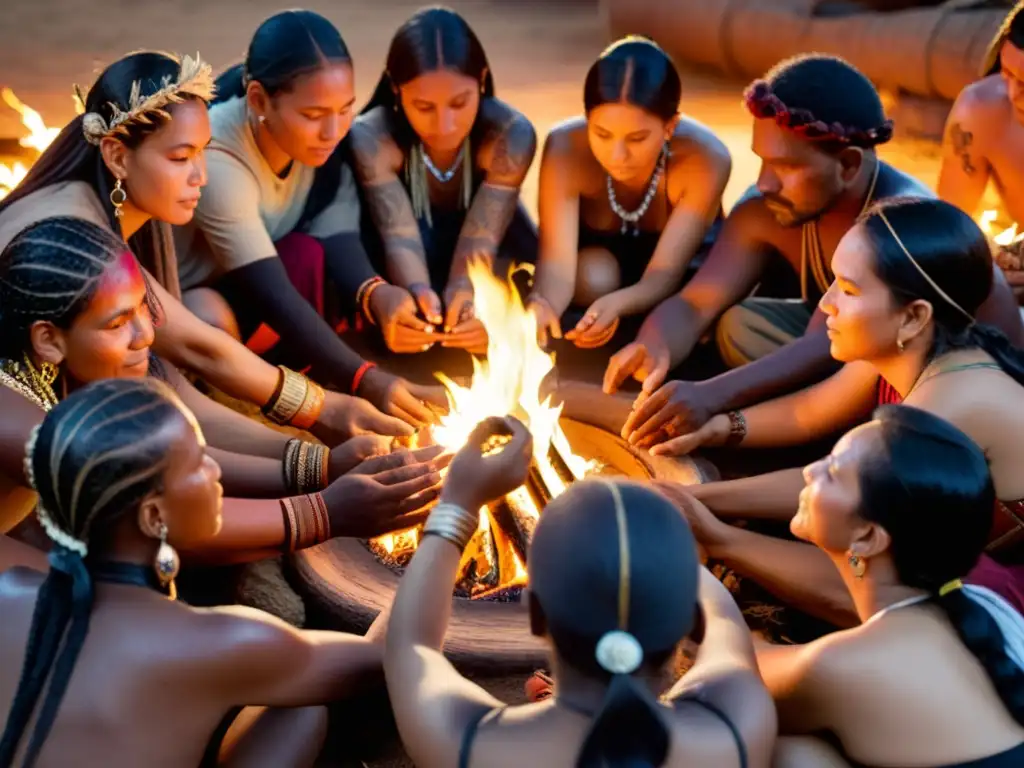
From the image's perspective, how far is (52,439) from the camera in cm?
228

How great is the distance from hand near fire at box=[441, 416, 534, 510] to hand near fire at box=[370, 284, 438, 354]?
1639 mm

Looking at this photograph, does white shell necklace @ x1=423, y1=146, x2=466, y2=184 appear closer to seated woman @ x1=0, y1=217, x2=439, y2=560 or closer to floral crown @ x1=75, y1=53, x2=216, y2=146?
floral crown @ x1=75, y1=53, x2=216, y2=146

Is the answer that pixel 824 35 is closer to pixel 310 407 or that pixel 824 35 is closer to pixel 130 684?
pixel 310 407

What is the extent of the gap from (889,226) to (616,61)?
151 centimetres

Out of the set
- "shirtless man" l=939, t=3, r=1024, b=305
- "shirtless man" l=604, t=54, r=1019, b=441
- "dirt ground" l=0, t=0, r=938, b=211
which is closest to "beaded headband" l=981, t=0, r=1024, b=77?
"shirtless man" l=939, t=3, r=1024, b=305

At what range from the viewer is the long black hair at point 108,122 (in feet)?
12.0

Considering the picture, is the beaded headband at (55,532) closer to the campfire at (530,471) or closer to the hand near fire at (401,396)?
the campfire at (530,471)

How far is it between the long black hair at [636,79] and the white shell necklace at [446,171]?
70 centimetres

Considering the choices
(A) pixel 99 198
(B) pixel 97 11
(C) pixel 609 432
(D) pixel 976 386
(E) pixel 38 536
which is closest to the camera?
(D) pixel 976 386

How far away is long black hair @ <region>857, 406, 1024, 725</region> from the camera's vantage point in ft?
7.75

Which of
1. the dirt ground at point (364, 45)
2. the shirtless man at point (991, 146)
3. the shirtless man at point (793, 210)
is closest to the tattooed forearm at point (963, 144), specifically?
the shirtless man at point (991, 146)

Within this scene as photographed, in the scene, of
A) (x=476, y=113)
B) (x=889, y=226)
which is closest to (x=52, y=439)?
(x=889, y=226)

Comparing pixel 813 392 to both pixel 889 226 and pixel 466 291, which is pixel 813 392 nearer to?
pixel 889 226

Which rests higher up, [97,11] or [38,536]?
[38,536]
